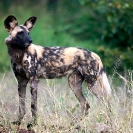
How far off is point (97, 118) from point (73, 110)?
393 mm

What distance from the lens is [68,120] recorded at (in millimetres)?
6074

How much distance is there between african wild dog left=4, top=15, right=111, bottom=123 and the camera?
21.6ft

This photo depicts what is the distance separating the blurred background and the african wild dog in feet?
13.8

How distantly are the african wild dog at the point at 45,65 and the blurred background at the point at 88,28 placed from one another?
4202 mm

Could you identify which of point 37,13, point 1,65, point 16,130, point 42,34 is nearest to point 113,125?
point 16,130

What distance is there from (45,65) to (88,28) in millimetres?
9113

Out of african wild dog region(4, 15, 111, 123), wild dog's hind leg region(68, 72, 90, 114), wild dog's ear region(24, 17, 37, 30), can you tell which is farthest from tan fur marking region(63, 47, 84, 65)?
wild dog's ear region(24, 17, 37, 30)

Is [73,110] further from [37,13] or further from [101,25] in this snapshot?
[37,13]

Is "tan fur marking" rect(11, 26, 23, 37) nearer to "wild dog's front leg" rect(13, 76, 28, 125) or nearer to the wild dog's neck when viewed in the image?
the wild dog's neck

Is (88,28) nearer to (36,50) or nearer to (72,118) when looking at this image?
(36,50)

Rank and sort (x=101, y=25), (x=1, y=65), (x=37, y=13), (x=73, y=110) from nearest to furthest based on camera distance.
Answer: (x=73, y=110) → (x=1, y=65) → (x=101, y=25) → (x=37, y=13)

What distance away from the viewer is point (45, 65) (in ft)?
22.3

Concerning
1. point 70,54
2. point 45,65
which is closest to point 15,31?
point 45,65

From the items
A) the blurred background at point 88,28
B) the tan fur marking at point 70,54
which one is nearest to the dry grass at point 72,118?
the tan fur marking at point 70,54
